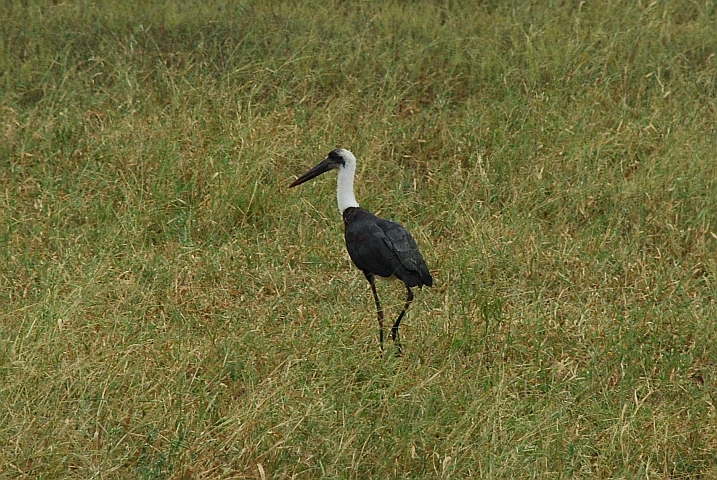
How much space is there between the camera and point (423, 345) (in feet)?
17.3

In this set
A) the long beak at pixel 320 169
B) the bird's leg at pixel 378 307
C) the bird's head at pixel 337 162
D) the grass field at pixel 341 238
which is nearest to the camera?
the grass field at pixel 341 238

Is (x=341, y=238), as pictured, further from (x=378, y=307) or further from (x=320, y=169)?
(x=378, y=307)

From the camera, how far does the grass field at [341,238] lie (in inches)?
172

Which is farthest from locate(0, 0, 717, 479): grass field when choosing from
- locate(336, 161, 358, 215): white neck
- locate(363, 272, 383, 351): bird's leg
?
locate(336, 161, 358, 215): white neck

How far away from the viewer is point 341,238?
6527 mm

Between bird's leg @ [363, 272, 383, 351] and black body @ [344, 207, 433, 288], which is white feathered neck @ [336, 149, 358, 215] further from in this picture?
bird's leg @ [363, 272, 383, 351]

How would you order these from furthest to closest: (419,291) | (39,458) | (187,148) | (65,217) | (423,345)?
(187,148) < (65,217) < (419,291) < (423,345) < (39,458)

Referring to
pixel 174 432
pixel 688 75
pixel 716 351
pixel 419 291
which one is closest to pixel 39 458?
pixel 174 432

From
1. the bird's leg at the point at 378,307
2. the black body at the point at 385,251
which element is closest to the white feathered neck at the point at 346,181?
the black body at the point at 385,251

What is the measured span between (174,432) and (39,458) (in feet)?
1.75

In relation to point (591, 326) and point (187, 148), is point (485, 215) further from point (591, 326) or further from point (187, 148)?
point (187, 148)

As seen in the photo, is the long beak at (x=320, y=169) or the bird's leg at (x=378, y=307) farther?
the long beak at (x=320, y=169)

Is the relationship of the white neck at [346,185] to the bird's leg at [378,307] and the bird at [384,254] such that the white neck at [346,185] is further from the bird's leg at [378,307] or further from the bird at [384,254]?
the bird's leg at [378,307]

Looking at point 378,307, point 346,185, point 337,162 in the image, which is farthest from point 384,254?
point 337,162
